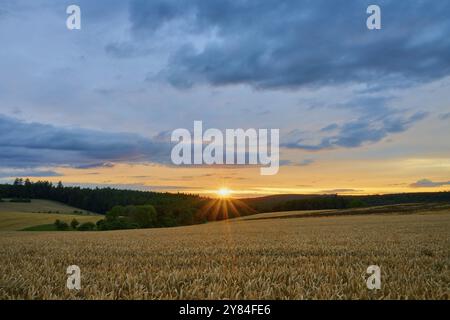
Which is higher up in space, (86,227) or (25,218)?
(25,218)

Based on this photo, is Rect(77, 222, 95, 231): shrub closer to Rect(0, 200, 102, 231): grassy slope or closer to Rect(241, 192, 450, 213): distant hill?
Rect(0, 200, 102, 231): grassy slope

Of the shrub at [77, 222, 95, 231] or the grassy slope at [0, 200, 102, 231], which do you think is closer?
the grassy slope at [0, 200, 102, 231]

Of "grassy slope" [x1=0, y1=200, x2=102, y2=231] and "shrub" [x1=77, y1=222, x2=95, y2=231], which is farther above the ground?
"grassy slope" [x1=0, y1=200, x2=102, y2=231]

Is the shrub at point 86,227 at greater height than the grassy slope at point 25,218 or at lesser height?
lesser

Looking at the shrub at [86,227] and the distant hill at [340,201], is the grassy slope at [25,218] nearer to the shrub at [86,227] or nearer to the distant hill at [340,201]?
the shrub at [86,227]

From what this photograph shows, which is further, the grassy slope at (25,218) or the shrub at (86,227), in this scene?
the shrub at (86,227)

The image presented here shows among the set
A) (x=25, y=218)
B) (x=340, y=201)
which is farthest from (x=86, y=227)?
(x=340, y=201)

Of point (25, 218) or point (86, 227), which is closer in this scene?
point (86, 227)

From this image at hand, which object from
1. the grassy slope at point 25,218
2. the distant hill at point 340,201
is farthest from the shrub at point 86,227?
the distant hill at point 340,201

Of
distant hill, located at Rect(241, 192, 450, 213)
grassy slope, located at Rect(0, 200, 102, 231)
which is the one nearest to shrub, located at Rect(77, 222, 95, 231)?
grassy slope, located at Rect(0, 200, 102, 231)

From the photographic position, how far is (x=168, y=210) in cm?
9238

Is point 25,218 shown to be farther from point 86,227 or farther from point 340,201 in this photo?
point 340,201
